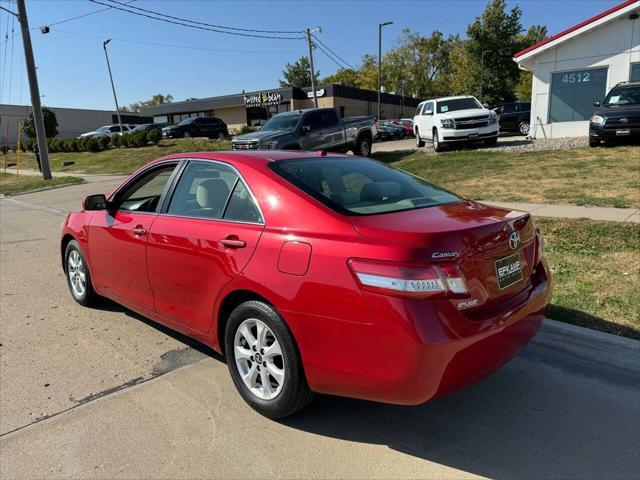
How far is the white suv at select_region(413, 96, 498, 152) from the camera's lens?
55.1ft

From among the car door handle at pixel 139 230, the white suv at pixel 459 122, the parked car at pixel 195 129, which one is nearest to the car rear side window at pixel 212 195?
the car door handle at pixel 139 230

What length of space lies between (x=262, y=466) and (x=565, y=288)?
368 cm

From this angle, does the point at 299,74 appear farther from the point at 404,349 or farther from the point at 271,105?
the point at 404,349

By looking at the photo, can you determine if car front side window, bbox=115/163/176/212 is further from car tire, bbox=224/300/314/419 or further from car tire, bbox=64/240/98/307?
car tire, bbox=224/300/314/419

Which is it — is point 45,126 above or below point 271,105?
below

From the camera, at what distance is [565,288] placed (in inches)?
200

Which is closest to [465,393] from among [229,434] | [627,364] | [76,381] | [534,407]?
[534,407]

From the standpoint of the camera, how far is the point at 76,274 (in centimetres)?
530

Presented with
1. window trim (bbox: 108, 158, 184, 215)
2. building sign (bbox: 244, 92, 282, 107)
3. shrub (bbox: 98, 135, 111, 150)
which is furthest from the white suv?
building sign (bbox: 244, 92, 282, 107)

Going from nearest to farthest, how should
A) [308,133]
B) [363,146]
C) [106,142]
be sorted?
1. [308,133]
2. [363,146]
3. [106,142]

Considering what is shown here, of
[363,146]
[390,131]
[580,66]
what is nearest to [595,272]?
[363,146]

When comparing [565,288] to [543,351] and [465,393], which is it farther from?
[465,393]

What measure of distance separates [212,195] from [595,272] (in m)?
4.13

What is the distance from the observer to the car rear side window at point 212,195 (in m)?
3.37
